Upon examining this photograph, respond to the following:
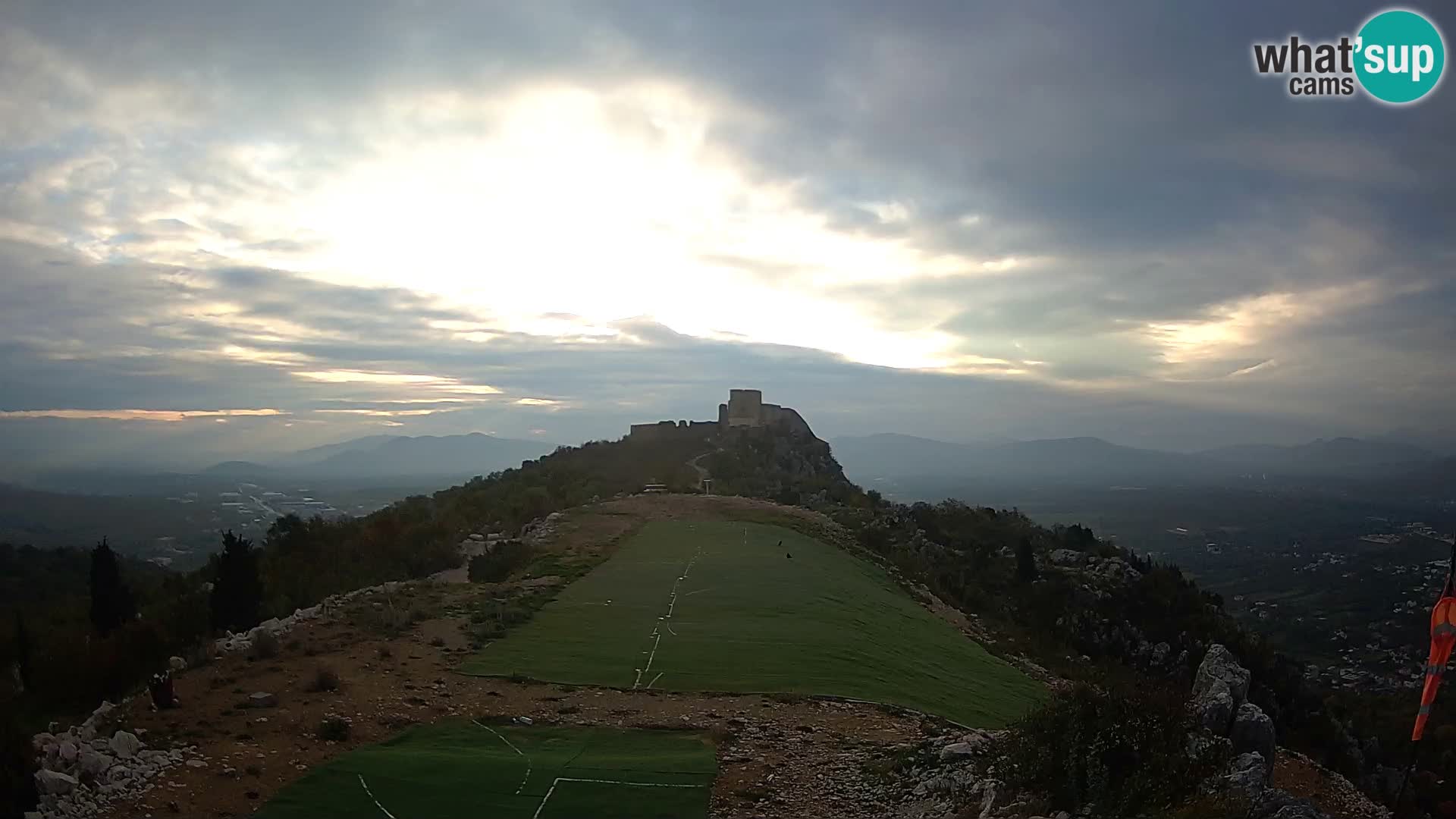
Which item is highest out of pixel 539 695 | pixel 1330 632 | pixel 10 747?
pixel 10 747

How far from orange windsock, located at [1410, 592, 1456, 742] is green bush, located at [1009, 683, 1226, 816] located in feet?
5.13

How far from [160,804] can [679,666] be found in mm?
7707

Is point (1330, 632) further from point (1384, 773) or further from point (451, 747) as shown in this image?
point (451, 747)

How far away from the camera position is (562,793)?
8.62m

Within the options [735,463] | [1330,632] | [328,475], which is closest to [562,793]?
[735,463]

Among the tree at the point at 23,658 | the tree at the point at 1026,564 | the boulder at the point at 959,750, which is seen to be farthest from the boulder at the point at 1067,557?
the tree at the point at 23,658

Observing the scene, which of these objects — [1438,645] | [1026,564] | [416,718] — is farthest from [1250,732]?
[1026,564]

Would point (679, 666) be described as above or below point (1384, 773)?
above

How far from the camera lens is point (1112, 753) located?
761 cm

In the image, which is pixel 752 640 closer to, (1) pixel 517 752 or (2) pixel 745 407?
(1) pixel 517 752

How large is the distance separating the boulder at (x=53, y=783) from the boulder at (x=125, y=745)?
0.83 meters

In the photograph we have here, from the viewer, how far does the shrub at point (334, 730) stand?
31.7 ft

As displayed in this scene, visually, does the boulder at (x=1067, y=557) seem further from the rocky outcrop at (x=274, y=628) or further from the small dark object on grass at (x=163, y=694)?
the small dark object on grass at (x=163, y=694)

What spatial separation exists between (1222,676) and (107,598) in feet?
72.2
